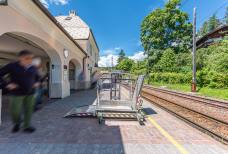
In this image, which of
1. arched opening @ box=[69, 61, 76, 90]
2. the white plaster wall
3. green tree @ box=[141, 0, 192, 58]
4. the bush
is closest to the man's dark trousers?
the white plaster wall

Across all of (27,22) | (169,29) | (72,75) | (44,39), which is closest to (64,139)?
(27,22)

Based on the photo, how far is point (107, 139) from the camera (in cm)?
530

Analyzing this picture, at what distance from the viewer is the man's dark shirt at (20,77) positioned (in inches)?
71.5

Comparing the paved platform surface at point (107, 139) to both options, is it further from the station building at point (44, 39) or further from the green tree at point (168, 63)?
the green tree at point (168, 63)

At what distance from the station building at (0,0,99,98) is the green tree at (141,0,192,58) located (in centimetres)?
2243

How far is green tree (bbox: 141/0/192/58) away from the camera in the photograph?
42.6 metres

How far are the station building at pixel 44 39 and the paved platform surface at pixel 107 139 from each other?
1.74 meters

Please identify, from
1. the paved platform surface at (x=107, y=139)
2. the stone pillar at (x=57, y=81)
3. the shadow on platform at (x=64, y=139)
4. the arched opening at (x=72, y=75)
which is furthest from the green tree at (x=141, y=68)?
the shadow on platform at (x=64, y=139)

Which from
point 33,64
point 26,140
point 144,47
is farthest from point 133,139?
point 144,47

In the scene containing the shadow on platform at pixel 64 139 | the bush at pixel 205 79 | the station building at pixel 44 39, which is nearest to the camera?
the shadow on platform at pixel 64 139

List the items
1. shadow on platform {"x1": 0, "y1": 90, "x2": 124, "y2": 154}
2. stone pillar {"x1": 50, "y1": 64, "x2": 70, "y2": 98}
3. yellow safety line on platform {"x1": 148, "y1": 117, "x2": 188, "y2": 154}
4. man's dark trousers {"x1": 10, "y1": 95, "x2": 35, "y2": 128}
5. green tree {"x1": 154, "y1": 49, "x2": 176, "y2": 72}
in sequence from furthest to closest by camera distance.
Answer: green tree {"x1": 154, "y1": 49, "x2": 176, "y2": 72} → stone pillar {"x1": 50, "y1": 64, "x2": 70, "y2": 98} → yellow safety line on platform {"x1": 148, "y1": 117, "x2": 188, "y2": 154} → shadow on platform {"x1": 0, "y1": 90, "x2": 124, "y2": 154} → man's dark trousers {"x1": 10, "y1": 95, "x2": 35, "y2": 128}

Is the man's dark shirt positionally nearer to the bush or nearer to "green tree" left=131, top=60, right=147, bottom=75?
the bush

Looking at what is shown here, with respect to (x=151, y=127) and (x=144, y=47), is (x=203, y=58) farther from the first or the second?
(x=151, y=127)

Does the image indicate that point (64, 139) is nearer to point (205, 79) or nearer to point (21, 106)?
point (21, 106)
